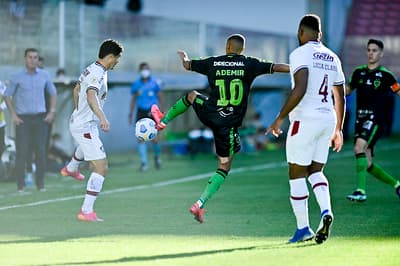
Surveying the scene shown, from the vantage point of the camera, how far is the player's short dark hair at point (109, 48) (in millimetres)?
13719

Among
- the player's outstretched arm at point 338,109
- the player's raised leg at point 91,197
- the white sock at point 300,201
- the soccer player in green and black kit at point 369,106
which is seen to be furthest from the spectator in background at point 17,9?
the white sock at point 300,201

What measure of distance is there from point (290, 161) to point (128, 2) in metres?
26.9

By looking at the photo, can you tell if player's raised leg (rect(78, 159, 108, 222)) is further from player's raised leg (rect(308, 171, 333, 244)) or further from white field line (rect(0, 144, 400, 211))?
player's raised leg (rect(308, 171, 333, 244))

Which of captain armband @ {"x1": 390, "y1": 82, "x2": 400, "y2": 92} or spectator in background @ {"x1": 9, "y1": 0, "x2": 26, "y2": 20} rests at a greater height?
spectator in background @ {"x1": 9, "y1": 0, "x2": 26, "y2": 20}

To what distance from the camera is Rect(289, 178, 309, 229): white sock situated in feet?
38.4

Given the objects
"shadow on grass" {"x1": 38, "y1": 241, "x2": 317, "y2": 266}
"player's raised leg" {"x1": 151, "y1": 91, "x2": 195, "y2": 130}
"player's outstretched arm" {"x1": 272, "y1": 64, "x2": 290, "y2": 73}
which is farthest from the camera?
"player's raised leg" {"x1": 151, "y1": 91, "x2": 195, "y2": 130}

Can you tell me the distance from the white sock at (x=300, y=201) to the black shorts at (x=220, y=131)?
6.73 feet

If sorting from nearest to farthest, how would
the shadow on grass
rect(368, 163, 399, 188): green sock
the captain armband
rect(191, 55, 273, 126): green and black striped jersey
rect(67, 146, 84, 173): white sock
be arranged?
the shadow on grass, rect(191, 55, 273, 126): green and black striped jersey, rect(67, 146, 84, 173): white sock, the captain armband, rect(368, 163, 399, 188): green sock

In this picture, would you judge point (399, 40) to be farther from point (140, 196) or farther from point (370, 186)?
point (140, 196)

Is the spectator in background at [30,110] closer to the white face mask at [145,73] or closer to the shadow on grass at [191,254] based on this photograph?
the white face mask at [145,73]

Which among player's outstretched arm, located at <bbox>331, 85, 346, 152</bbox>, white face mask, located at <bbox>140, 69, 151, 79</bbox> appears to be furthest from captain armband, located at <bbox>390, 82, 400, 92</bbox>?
white face mask, located at <bbox>140, 69, 151, 79</bbox>

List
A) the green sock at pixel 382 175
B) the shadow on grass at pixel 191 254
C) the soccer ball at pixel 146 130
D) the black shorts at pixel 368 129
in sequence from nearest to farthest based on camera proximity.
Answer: the shadow on grass at pixel 191 254
the soccer ball at pixel 146 130
the black shorts at pixel 368 129
the green sock at pixel 382 175

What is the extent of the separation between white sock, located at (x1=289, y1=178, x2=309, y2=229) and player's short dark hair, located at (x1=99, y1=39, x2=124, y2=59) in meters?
3.09

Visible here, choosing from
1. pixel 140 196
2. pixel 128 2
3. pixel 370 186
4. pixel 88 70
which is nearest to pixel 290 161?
pixel 88 70
